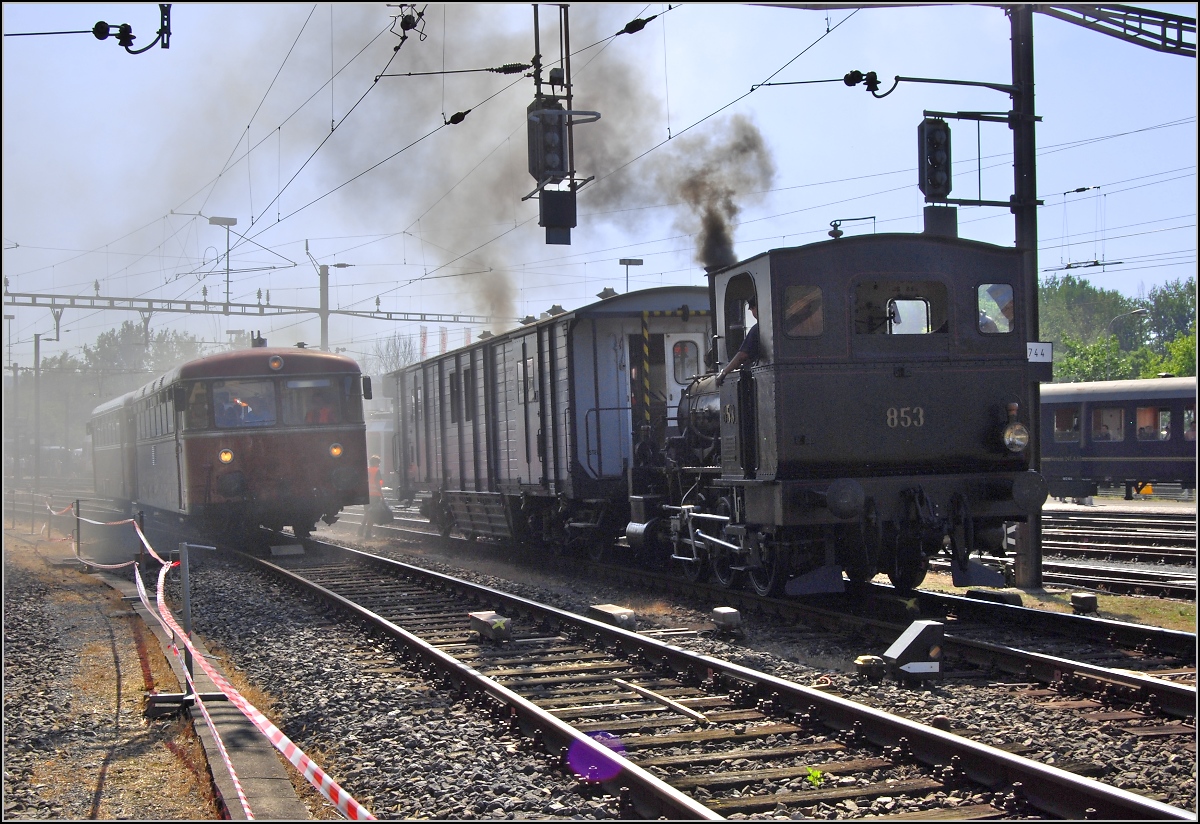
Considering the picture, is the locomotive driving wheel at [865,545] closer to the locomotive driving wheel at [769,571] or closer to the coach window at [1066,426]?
the locomotive driving wheel at [769,571]

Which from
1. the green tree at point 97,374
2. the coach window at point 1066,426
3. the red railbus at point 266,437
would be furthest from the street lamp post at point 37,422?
the coach window at point 1066,426

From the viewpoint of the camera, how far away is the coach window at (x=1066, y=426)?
2733cm

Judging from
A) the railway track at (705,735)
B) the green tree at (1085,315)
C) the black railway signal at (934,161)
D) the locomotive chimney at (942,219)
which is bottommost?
the railway track at (705,735)

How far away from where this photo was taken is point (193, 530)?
2305cm

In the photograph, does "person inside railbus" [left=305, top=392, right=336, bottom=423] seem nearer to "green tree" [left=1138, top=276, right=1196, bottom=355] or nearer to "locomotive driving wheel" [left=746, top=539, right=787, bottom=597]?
"locomotive driving wheel" [left=746, top=539, right=787, bottom=597]

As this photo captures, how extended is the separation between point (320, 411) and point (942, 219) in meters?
10.0

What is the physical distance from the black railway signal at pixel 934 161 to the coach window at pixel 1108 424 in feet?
53.7

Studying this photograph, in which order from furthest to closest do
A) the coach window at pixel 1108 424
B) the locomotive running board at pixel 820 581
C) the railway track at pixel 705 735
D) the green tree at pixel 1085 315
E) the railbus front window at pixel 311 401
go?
1. the green tree at pixel 1085 315
2. the coach window at pixel 1108 424
3. the railbus front window at pixel 311 401
4. the locomotive running board at pixel 820 581
5. the railway track at pixel 705 735

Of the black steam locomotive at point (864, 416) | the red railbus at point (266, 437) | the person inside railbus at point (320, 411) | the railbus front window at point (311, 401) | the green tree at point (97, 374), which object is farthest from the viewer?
the green tree at point (97, 374)

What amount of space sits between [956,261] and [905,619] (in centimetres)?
318

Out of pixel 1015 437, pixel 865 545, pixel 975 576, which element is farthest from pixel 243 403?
pixel 1015 437

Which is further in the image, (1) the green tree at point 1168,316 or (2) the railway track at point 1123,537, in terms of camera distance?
(1) the green tree at point 1168,316

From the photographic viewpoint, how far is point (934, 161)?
1284 cm

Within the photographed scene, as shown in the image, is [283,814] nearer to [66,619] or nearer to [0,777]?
[0,777]
